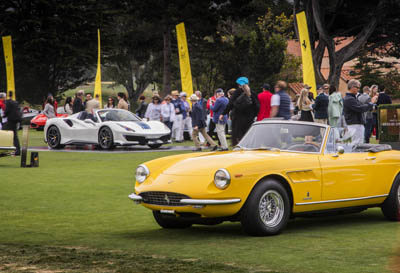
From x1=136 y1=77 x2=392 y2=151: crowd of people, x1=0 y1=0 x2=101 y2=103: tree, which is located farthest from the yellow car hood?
x1=0 y1=0 x2=101 y2=103: tree

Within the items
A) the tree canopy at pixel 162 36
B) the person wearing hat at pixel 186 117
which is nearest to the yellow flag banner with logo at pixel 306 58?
the person wearing hat at pixel 186 117

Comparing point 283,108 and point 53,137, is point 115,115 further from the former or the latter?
point 283,108

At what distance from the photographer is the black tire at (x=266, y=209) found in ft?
26.2

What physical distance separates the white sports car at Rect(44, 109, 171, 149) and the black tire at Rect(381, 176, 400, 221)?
51.6ft

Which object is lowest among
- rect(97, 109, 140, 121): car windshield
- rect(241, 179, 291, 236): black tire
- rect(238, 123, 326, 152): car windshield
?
rect(241, 179, 291, 236): black tire

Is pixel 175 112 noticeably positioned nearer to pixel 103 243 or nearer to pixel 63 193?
pixel 63 193

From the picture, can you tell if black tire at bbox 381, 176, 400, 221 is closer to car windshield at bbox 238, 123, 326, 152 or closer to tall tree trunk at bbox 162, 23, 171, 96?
car windshield at bbox 238, 123, 326, 152

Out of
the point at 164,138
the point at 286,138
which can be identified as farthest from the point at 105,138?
the point at 286,138

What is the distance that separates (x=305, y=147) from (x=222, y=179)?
151 cm

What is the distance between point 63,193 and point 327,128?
5.22m

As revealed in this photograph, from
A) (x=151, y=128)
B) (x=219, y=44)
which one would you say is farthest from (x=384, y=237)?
(x=219, y=44)

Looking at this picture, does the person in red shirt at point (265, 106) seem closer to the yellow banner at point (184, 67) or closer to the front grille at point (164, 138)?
the front grille at point (164, 138)

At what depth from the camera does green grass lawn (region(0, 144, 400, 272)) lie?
21.5 ft

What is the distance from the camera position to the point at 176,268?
6.37 meters
